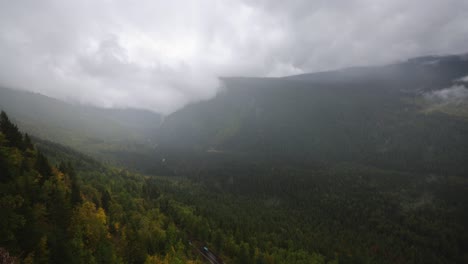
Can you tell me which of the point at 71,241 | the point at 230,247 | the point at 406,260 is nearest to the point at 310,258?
the point at 230,247

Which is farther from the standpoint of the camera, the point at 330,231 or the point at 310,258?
the point at 330,231

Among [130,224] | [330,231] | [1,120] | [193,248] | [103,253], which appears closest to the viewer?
[103,253]

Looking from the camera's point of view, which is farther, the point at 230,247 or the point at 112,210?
the point at 230,247

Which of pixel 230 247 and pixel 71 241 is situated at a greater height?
pixel 71 241

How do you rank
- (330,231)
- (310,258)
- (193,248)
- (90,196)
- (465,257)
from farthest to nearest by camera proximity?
(330,231)
(465,257)
(310,258)
(193,248)
(90,196)

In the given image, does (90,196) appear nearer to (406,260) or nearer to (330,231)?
(330,231)

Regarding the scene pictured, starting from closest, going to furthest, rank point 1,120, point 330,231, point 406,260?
point 1,120 < point 406,260 < point 330,231

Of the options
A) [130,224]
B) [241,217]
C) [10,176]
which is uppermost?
[10,176]

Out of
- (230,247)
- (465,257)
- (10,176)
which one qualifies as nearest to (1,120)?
(10,176)

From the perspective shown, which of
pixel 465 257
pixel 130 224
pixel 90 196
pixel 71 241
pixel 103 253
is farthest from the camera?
pixel 465 257
